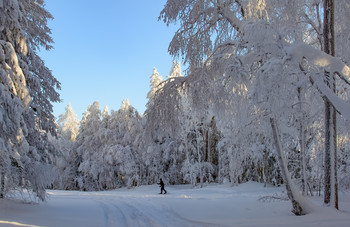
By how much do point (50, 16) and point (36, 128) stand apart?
6003mm

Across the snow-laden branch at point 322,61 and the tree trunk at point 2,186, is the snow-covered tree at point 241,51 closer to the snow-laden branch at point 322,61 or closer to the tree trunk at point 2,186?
the snow-laden branch at point 322,61

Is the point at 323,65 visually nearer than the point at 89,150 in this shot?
Yes

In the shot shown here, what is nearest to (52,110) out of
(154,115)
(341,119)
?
(154,115)

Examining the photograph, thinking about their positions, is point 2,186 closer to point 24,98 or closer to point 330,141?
point 24,98

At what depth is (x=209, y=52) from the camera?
8586 millimetres

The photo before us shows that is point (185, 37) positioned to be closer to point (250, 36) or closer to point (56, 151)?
point (250, 36)

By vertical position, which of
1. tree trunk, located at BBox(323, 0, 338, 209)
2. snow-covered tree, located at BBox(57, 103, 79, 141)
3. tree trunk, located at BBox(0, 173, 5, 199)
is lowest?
tree trunk, located at BBox(0, 173, 5, 199)

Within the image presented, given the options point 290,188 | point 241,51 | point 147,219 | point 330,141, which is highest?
point 241,51

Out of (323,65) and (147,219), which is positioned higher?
(323,65)

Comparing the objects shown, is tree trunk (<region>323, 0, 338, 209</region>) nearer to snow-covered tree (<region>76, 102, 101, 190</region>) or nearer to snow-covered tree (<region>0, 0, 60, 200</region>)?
snow-covered tree (<region>0, 0, 60, 200</region>)

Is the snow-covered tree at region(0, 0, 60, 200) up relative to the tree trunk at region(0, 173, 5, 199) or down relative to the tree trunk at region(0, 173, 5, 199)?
up

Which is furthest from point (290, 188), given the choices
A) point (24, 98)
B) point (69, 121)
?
point (69, 121)

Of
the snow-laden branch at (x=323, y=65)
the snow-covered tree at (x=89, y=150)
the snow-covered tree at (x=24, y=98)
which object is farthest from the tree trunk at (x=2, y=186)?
the snow-covered tree at (x=89, y=150)

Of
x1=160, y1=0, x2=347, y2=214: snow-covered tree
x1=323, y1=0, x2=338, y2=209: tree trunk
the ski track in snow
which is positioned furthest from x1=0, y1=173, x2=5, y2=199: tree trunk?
x1=323, y1=0, x2=338, y2=209: tree trunk
